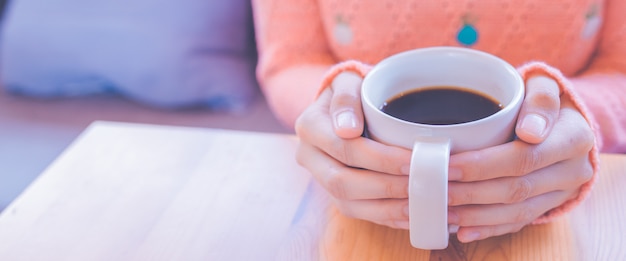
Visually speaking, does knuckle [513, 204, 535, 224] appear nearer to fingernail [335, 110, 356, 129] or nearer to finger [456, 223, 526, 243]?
finger [456, 223, 526, 243]

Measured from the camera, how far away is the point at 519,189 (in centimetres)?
52

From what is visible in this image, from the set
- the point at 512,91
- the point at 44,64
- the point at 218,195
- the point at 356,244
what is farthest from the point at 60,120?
the point at 512,91

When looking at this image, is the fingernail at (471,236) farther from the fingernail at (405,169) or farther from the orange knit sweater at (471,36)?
the orange knit sweater at (471,36)

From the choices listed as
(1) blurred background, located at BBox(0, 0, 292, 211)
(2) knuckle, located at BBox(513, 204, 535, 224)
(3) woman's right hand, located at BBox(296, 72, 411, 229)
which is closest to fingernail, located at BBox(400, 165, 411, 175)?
(3) woman's right hand, located at BBox(296, 72, 411, 229)

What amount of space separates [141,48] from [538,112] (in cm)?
84

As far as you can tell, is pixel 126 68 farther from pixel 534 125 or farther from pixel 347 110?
pixel 534 125

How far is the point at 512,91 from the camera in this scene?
0.51 metres

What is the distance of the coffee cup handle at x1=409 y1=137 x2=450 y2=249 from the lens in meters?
0.43

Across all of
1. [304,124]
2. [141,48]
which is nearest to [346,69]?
[304,124]

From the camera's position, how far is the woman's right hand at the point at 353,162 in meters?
0.52

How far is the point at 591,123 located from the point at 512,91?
10 cm

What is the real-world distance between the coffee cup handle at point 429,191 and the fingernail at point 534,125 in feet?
0.24

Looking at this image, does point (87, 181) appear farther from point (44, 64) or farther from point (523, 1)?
point (44, 64)

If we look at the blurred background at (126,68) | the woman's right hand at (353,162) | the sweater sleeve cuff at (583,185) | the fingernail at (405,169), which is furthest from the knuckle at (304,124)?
the blurred background at (126,68)
